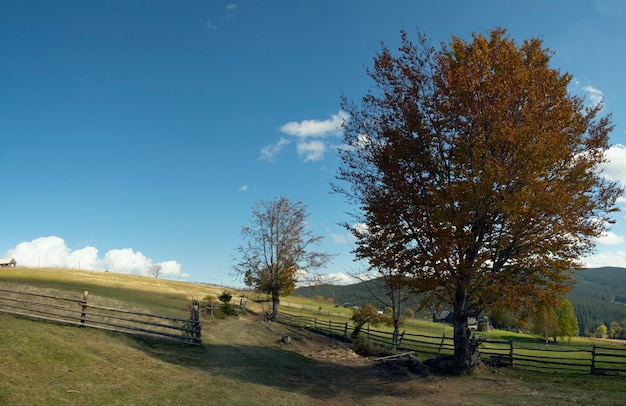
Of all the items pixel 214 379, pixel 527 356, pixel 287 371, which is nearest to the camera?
pixel 214 379

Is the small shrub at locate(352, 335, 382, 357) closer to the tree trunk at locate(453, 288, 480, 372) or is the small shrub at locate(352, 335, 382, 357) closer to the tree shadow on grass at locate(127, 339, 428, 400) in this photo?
the tree shadow on grass at locate(127, 339, 428, 400)

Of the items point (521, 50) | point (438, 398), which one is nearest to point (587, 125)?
point (521, 50)

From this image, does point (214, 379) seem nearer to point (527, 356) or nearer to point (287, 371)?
point (287, 371)

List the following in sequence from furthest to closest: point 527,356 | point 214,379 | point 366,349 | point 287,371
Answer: point 366,349 < point 527,356 < point 287,371 < point 214,379

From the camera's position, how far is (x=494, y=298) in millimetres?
16672

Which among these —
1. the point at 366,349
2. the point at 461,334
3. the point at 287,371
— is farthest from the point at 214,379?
the point at 366,349

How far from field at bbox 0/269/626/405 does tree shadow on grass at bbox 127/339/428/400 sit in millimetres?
44

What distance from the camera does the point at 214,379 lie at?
1427cm

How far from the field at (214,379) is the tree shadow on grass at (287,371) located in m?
0.04

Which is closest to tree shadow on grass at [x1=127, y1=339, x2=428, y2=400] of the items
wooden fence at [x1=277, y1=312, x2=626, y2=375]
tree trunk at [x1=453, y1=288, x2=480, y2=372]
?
tree trunk at [x1=453, y1=288, x2=480, y2=372]

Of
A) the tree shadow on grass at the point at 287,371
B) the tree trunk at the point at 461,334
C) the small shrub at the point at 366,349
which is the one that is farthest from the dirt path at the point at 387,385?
the small shrub at the point at 366,349

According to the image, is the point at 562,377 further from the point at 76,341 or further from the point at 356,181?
the point at 76,341

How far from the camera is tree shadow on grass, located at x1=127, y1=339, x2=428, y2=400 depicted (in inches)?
591

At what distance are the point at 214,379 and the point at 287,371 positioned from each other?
438cm
